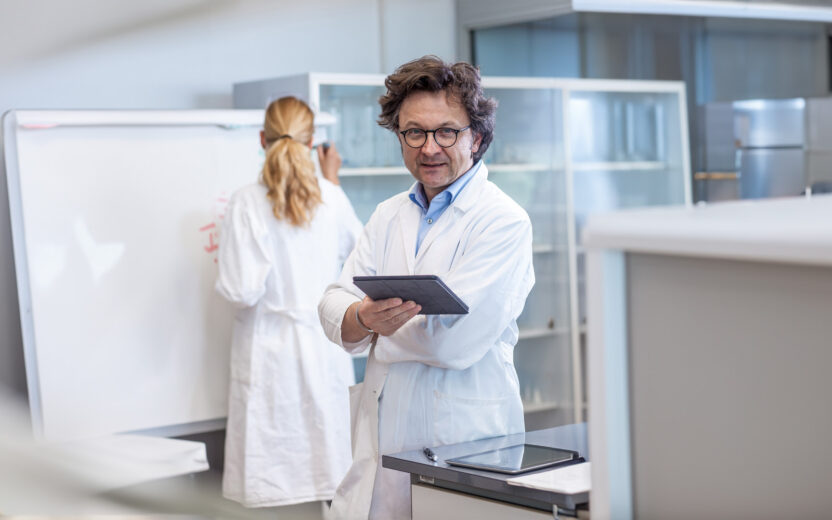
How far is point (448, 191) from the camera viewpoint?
88.5 inches

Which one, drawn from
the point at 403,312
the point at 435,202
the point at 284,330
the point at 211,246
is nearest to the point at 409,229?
the point at 435,202

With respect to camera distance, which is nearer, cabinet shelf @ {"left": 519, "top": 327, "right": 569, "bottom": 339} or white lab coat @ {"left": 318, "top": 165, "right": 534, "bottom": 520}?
white lab coat @ {"left": 318, "top": 165, "right": 534, "bottom": 520}

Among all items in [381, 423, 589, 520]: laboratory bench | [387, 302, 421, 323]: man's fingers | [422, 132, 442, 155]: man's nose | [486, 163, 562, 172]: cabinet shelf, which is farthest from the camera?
[486, 163, 562, 172]: cabinet shelf

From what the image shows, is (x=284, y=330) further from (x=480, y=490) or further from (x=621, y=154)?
(x=621, y=154)

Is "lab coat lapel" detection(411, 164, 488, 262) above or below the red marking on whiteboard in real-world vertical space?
above

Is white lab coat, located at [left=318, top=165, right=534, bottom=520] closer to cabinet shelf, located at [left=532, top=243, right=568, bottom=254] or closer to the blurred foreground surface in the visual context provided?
the blurred foreground surface

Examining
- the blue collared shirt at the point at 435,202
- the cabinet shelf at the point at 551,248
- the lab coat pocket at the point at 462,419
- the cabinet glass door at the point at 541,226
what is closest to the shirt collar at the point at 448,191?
the blue collared shirt at the point at 435,202

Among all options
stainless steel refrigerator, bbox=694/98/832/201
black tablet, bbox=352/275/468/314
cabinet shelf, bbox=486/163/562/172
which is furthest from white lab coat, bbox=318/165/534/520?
stainless steel refrigerator, bbox=694/98/832/201

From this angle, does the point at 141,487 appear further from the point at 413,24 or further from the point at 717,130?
the point at 717,130

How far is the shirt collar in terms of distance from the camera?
2.25m

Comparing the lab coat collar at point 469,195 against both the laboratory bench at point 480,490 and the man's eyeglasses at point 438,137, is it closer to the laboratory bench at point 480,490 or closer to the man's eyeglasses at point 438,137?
the man's eyeglasses at point 438,137

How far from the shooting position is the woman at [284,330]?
348 centimetres

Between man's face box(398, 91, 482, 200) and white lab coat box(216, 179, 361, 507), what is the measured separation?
1339 mm

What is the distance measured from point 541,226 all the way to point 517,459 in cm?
316
